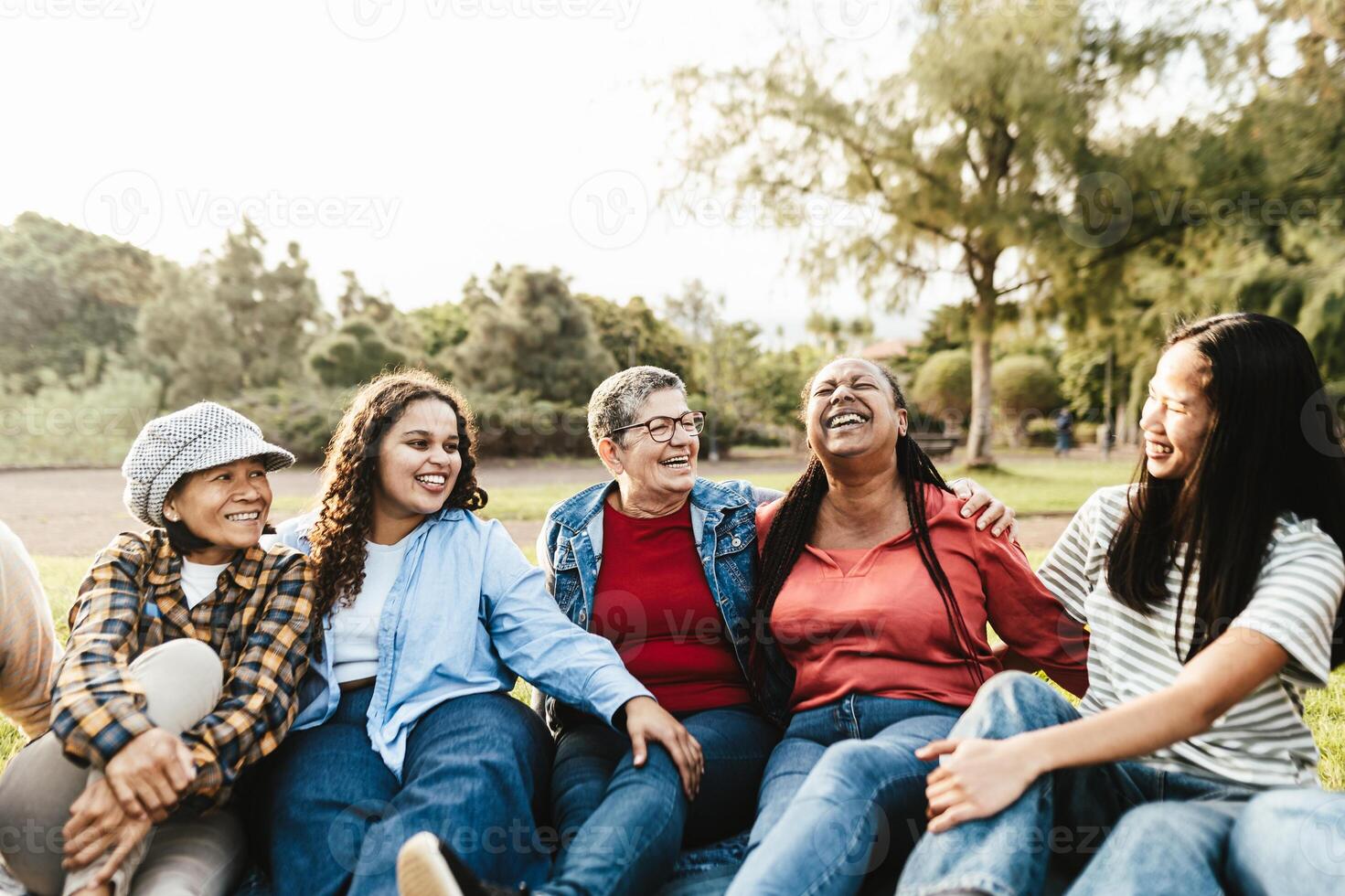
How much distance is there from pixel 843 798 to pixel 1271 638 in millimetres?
944

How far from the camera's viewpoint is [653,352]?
24.3 metres

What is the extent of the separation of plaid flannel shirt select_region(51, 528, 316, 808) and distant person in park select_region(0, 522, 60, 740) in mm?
133

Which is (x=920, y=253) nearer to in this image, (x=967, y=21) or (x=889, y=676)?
(x=967, y=21)

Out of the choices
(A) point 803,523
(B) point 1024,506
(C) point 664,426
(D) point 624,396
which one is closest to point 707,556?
(A) point 803,523

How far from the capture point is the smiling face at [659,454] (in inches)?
117

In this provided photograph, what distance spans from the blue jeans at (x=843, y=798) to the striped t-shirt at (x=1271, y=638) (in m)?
0.45

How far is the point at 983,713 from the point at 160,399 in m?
20.9

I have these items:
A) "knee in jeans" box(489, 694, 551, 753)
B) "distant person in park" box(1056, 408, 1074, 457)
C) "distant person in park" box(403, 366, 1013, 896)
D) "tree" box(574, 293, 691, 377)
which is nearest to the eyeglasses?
"distant person in park" box(403, 366, 1013, 896)

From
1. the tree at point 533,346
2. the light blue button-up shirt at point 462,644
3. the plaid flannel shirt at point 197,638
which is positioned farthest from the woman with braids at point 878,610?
the tree at point 533,346

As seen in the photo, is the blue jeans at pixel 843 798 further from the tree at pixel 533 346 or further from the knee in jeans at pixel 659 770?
the tree at pixel 533 346

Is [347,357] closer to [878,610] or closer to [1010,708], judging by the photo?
[878,610]

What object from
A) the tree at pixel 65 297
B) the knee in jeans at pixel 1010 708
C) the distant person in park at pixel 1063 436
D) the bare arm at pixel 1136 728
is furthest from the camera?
the distant person in park at pixel 1063 436

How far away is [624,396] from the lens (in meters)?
3.06

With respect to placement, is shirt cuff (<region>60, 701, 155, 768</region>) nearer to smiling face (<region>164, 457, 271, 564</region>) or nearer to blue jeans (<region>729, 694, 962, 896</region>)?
smiling face (<region>164, 457, 271, 564</region>)
